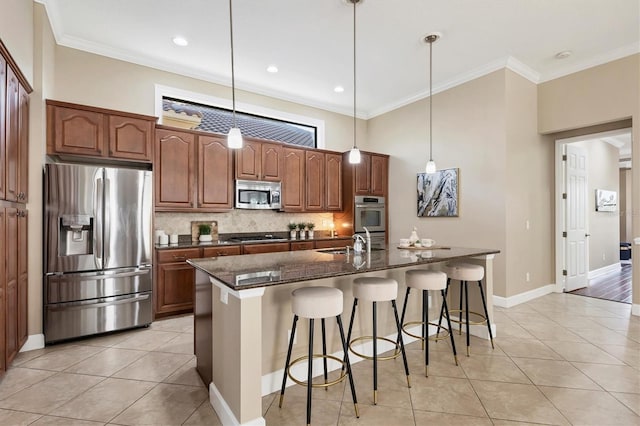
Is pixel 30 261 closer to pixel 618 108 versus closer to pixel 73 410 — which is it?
pixel 73 410

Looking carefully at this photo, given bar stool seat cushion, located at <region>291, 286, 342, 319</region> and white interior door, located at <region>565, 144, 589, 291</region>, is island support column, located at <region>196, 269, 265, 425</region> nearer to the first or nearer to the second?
bar stool seat cushion, located at <region>291, 286, 342, 319</region>

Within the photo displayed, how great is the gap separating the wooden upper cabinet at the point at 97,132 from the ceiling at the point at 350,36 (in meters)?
0.93

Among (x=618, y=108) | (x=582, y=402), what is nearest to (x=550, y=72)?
(x=618, y=108)

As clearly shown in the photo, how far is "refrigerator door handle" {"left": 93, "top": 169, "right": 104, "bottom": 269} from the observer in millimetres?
3270

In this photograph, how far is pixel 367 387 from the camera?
2.35 metres

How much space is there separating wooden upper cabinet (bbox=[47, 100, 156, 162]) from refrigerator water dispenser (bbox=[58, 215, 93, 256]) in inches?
28.8

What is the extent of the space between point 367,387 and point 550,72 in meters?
4.89

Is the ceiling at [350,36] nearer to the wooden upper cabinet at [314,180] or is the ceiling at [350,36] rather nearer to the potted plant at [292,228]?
the wooden upper cabinet at [314,180]

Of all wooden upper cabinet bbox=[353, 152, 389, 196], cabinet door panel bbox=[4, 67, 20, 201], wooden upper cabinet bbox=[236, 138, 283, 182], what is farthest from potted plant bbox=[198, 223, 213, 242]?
wooden upper cabinet bbox=[353, 152, 389, 196]

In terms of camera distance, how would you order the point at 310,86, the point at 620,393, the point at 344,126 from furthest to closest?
the point at 344,126
the point at 310,86
the point at 620,393

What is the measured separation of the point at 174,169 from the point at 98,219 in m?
1.08

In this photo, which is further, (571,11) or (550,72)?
(550,72)

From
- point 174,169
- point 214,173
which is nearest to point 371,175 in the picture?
point 214,173

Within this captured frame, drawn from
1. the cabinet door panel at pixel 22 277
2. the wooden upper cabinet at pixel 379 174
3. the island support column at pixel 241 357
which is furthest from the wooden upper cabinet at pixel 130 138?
the wooden upper cabinet at pixel 379 174
